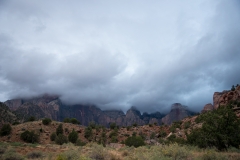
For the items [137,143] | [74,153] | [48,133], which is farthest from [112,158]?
[48,133]

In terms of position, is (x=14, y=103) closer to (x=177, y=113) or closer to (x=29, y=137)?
(x=29, y=137)

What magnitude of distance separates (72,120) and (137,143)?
43.9 metres

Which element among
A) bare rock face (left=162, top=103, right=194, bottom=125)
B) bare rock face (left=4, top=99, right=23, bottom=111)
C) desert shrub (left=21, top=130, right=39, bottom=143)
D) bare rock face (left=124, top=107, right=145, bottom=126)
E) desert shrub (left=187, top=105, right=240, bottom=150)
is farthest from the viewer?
bare rock face (left=124, top=107, right=145, bottom=126)

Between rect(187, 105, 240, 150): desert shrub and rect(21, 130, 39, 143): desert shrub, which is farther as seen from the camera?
rect(21, 130, 39, 143): desert shrub

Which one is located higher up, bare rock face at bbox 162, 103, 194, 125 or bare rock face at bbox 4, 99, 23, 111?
bare rock face at bbox 4, 99, 23, 111

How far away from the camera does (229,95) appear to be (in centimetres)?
6178

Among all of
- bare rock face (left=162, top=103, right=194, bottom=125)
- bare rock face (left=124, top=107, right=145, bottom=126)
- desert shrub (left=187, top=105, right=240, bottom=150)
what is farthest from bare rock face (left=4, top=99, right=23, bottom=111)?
desert shrub (left=187, top=105, right=240, bottom=150)

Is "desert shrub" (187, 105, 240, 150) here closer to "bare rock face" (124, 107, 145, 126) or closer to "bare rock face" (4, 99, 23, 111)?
"bare rock face" (124, 107, 145, 126)


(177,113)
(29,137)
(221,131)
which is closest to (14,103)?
(29,137)

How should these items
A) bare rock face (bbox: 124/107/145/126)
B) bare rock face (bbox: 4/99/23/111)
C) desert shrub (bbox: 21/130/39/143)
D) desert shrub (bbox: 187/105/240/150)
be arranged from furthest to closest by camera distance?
bare rock face (bbox: 124/107/145/126) → bare rock face (bbox: 4/99/23/111) → desert shrub (bbox: 21/130/39/143) → desert shrub (bbox: 187/105/240/150)

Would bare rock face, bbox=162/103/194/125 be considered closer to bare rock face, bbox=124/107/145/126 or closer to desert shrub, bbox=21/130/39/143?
bare rock face, bbox=124/107/145/126

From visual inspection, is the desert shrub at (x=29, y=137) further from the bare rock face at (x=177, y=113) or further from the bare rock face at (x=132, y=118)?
the bare rock face at (x=177, y=113)

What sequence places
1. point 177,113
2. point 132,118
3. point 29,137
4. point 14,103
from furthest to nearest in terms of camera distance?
point 132,118 → point 177,113 → point 14,103 → point 29,137

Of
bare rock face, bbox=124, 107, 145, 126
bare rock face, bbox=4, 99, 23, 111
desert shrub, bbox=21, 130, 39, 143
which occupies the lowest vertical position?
desert shrub, bbox=21, 130, 39, 143
